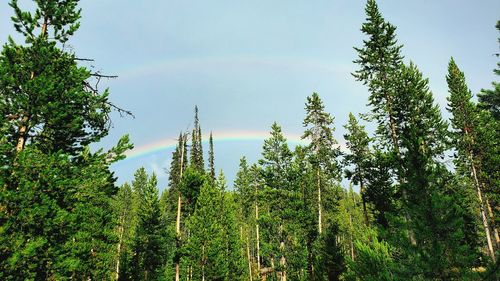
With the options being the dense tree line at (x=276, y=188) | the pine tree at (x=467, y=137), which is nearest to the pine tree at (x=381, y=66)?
the dense tree line at (x=276, y=188)

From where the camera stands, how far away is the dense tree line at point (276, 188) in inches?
318

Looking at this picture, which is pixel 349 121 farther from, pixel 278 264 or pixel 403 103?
pixel 278 264

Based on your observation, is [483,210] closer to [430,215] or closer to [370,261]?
[370,261]

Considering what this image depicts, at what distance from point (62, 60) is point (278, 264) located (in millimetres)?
26097

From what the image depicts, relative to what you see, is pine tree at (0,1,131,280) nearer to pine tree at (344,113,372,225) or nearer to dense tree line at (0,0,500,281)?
dense tree line at (0,0,500,281)

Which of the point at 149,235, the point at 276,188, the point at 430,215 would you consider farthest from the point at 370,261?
the point at 149,235

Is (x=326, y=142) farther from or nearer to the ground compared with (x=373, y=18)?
nearer to the ground

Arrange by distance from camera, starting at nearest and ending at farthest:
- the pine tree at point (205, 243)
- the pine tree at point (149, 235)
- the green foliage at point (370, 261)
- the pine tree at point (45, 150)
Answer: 1. the pine tree at point (45, 150)
2. the green foliage at point (370, 261)
3. the pine tree at point (205, 243)
4. the pine tree at point (149, 235)

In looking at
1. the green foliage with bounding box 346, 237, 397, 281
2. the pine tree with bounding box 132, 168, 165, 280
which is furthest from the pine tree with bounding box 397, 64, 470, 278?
the pine tree with bounding box 132, 168, 165, 280

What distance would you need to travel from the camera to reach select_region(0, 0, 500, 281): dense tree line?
A: 26.5 ft

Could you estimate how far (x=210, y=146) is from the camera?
251ft

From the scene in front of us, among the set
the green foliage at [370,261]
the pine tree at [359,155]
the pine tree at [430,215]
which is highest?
the pine tree at [359,155]

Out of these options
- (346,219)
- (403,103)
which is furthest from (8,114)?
(346,219)

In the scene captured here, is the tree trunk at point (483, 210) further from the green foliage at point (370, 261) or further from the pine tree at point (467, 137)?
the green foliage at point (370, 261)
